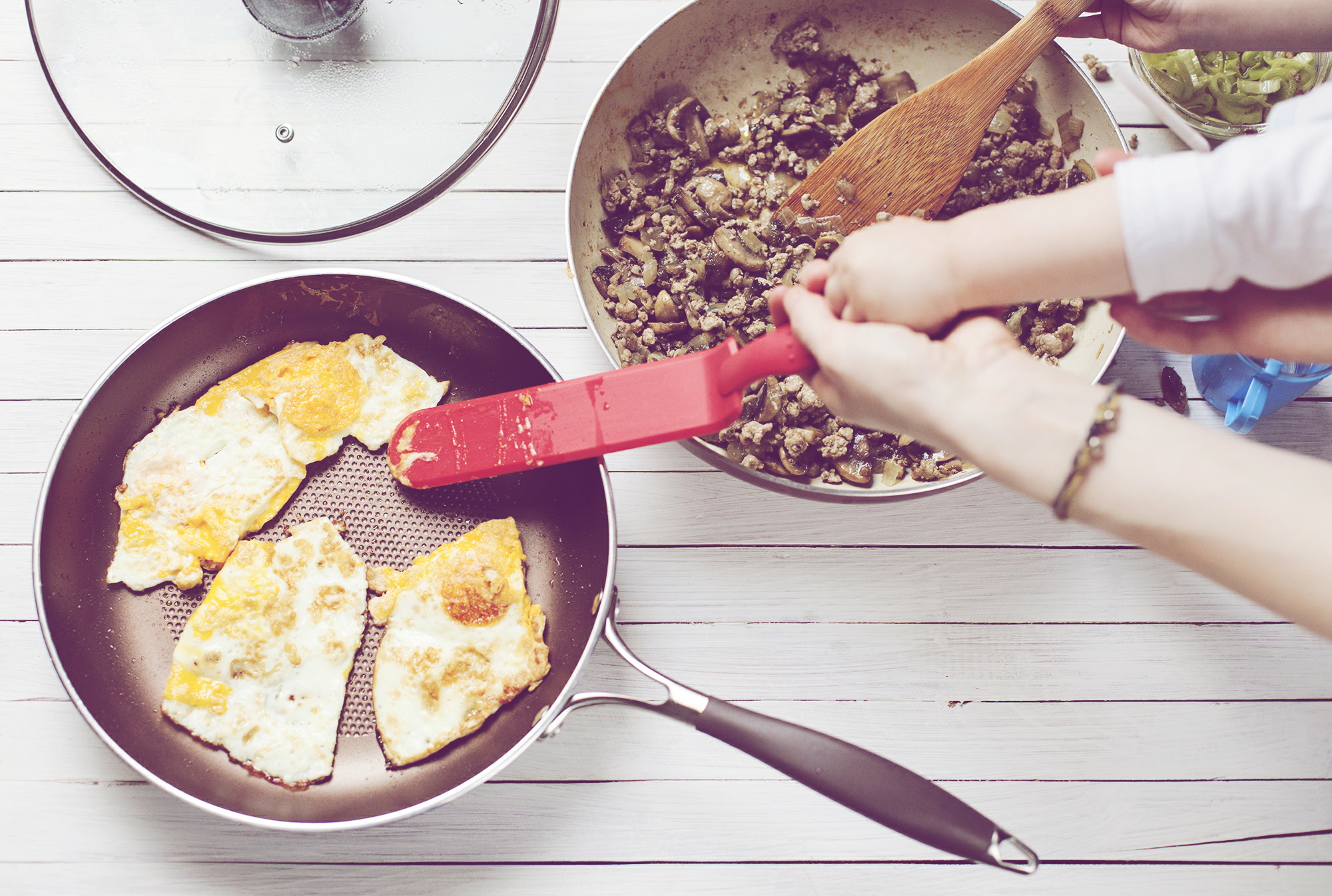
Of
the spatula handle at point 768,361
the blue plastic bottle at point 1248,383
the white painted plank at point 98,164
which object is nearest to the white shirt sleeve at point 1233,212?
the spatula handle at point 768,361

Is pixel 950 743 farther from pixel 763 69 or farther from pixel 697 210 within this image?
pixel 763 69

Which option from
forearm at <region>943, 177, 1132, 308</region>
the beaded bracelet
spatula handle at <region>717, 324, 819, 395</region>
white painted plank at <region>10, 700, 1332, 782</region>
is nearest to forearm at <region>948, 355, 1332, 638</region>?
the beaded bracelet

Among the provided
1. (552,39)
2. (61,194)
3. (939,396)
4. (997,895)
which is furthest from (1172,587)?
(61,194)

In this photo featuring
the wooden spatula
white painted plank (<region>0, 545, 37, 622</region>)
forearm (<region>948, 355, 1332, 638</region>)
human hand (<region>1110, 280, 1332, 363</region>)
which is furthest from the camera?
white painted plank (<region>0, 545, 37, 622</region>)

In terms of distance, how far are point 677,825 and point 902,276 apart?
130 cm

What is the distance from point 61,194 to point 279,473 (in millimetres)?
870

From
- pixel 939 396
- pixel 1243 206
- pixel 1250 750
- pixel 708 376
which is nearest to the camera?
pixel 1243 206

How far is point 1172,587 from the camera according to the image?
6.19 feet

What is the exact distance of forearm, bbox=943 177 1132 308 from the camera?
1.08m

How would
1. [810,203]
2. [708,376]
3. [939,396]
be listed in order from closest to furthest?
1. [939,396]
2. [708,376]
3. [810,203]

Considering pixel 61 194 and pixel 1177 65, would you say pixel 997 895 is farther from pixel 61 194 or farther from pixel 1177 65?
pixel 61 194

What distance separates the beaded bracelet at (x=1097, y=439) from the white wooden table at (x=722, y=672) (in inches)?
33.1

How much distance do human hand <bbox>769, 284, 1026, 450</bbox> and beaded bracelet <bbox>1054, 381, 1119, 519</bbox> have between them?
0.46ft

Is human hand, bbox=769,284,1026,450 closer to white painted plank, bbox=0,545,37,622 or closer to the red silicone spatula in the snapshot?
the red silicone spatula
